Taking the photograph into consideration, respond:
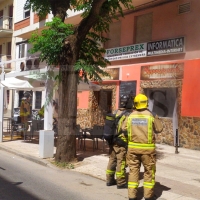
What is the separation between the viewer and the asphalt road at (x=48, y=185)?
6500 millimetres

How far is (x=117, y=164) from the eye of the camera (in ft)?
22.8

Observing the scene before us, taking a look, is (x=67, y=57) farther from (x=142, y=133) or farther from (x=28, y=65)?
(x=28, y=65)

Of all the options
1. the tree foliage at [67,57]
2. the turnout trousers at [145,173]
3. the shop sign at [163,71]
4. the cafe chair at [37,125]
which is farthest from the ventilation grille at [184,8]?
the turnout trousers at [145,173]

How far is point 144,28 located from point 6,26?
1719 centimetres

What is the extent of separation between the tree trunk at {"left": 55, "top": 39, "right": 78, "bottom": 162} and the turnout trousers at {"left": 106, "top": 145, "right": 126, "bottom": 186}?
230cm

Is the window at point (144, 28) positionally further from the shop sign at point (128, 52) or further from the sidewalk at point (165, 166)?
the sidewalk at point (165, 166)

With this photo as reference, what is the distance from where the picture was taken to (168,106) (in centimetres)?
1341

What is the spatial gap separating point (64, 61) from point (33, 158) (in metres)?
2.87

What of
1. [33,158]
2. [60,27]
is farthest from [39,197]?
[60,27]

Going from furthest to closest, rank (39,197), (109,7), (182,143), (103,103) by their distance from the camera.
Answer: (103,103)
(182,143)
(109,7)
(39,197)

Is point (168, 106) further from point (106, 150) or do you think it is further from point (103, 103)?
point (103, 103)

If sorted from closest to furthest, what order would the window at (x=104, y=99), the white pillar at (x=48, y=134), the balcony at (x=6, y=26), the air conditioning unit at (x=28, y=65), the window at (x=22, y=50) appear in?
1. the white pillar at (x=48, y=134)
2. the air conditioning unit at (x=28, y=65)
3. the window at (x=104, y=99)
4. the window at (x=22, y=50)
5. the balcony at (x=6, y=26)

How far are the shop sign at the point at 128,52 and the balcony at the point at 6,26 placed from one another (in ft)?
46.7

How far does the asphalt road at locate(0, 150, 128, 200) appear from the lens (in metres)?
6.50
